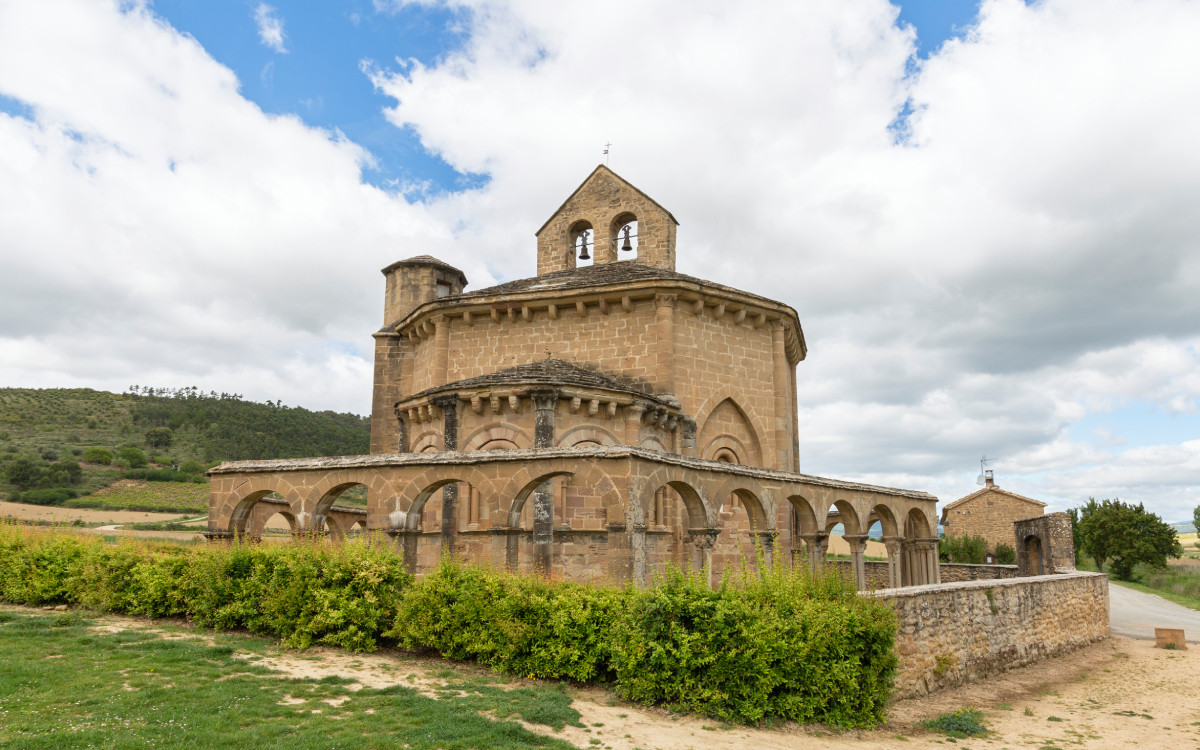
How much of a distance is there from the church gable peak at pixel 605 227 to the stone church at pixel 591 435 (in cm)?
5

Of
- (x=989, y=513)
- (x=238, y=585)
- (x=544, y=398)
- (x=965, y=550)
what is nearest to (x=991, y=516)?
(x=989, y=513)

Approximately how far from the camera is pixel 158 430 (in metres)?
59.5

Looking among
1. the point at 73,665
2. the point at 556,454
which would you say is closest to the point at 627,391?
the point at 556,454

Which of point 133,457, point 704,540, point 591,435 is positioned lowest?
point 704,540

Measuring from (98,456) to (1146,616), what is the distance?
198 feet

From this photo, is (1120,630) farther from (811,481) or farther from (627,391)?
(627,391)

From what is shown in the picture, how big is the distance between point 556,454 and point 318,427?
5310 centimetres

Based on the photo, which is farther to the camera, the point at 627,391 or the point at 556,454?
the point at 627,391

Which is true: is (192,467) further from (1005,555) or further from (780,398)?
(1005,555)

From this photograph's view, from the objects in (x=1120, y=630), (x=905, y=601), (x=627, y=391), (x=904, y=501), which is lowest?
(x=1120, y=630)

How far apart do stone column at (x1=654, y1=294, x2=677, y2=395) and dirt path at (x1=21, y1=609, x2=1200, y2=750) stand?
8129mm

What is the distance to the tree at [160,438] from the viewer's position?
57938 mm

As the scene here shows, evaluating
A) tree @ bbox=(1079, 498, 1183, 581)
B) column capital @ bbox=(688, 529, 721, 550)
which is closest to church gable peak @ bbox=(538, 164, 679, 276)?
column capital @ bbox=(688, 529, 721, 550)

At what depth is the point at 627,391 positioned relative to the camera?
14.5m
